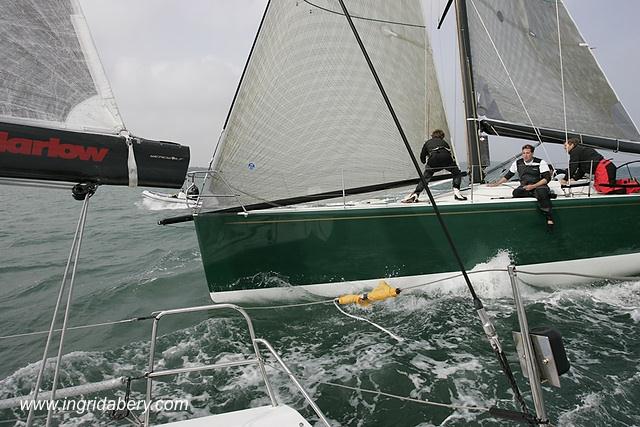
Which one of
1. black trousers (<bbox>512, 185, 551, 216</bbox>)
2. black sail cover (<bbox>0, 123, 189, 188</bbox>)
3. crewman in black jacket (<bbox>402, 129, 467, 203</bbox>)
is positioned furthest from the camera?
crewman in black jacket (<bbox>402, 129, 467, 203</bbox>)

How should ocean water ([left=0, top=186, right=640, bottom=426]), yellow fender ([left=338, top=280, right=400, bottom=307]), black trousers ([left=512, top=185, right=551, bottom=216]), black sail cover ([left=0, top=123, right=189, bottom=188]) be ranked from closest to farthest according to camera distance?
black sail cover ([left=0, top=123, right=189, bottom=188]), ocean water ([left=0, top=186, right=640, bottom=426]), yellow fender ([left=338, top=280, right=400, bottom=307]), black trousers ([left=512, top=185, right=551, bottom=216])

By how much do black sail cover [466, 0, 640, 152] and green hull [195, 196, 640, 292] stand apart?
187cm

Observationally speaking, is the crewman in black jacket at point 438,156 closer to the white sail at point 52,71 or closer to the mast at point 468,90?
the mast at point 468,90

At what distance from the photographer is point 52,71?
1.80m

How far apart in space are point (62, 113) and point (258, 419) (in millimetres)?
1774

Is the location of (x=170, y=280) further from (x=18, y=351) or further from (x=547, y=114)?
(x=547, y=114)

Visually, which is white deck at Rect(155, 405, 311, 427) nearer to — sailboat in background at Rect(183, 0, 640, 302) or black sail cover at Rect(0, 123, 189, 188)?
black sail cover at Rect(0, 123, 189, 188)

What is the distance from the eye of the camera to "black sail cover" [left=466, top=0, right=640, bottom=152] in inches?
262

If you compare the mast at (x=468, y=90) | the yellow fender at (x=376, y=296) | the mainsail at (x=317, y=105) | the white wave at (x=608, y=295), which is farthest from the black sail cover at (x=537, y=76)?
the yellow fender at (x=376, y=296)

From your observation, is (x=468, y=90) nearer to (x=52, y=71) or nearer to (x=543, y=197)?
(x=543, y=197)

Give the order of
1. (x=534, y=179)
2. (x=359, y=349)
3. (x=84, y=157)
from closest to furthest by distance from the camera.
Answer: (x=84, y=157) → (x=359, y=349) → (x=534, y=179)

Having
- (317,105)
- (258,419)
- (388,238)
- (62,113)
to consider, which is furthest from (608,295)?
(62,113)

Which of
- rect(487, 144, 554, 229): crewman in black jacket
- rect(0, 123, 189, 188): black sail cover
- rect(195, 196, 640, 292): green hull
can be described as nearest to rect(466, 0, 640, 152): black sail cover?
rect(487, 144, 554, 229): crewman in black jacket

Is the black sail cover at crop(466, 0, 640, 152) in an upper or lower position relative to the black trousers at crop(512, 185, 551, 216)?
upper
